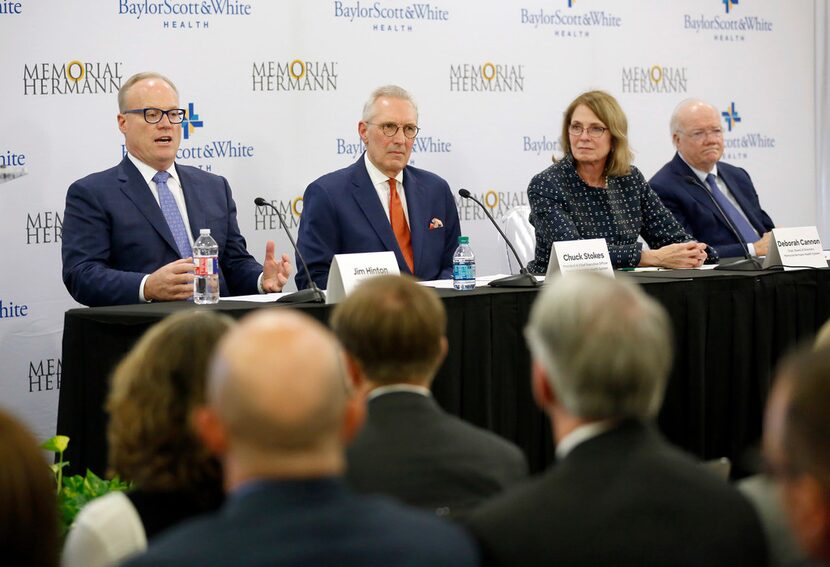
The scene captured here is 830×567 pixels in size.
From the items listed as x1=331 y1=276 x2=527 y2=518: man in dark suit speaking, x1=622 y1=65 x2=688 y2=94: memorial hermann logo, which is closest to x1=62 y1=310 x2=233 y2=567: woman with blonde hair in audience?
x1=331 y1=276 x2=527 y2=518: man in dark suit speaking

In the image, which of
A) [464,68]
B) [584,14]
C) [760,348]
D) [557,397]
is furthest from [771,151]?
[557,397]

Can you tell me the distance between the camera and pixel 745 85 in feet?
22.2

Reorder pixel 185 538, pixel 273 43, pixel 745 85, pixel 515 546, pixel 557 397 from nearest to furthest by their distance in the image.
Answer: pixel 185 538, pixel 515 546, pixel 557 397, pixel 273 43, pixel 745 85

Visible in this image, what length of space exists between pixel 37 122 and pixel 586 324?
12.6ft

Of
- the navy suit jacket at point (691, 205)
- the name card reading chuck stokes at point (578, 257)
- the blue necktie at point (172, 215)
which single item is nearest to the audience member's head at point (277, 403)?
the name card reading chuck stokes at point (578, 257)

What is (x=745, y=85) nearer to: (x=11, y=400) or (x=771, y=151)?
(x=771, y=151)

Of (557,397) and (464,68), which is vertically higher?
(464,68)

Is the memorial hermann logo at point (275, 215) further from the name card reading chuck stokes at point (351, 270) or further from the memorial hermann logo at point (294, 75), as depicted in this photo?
the name card reading chuck stokes at point (351, 270)

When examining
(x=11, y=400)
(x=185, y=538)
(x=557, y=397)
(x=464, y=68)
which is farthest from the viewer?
(x=464, y=68)

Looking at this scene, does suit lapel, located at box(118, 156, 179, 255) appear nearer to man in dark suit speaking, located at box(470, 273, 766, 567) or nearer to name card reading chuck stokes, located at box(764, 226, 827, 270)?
name card reading chuck stokes, located at box(764, 226, 827, 270)

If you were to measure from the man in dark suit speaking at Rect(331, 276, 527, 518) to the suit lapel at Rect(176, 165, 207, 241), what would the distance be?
2491 mm

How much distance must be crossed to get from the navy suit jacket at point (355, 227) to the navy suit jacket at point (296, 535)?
10.4ft

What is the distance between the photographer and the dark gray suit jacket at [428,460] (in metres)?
1.67

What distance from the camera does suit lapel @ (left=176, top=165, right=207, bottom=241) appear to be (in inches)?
170
